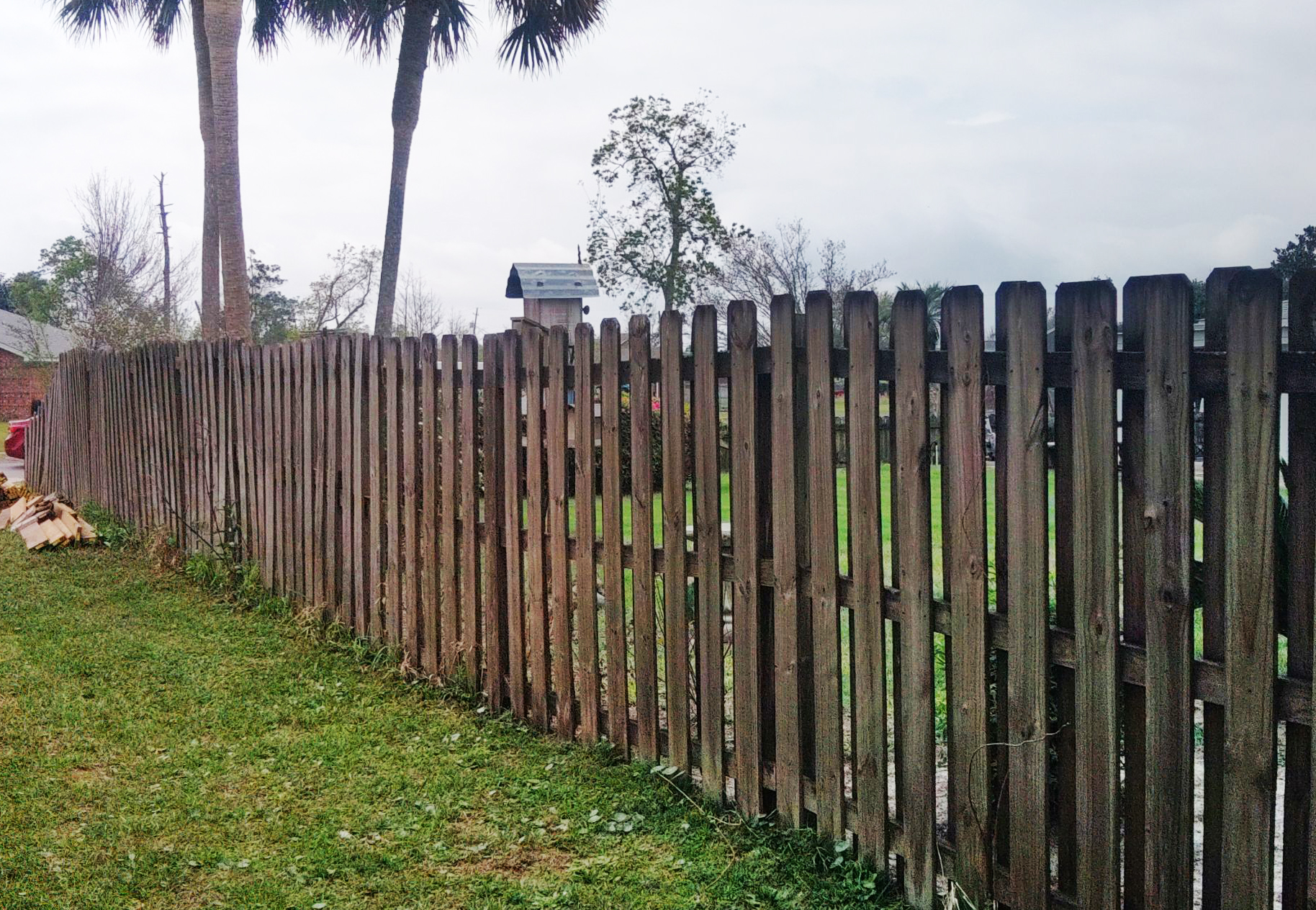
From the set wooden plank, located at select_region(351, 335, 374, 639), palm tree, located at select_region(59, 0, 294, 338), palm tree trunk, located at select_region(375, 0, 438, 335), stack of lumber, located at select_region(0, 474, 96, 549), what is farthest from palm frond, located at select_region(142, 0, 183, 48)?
wooden plank, located at select_region(351, 335, 374, 639)

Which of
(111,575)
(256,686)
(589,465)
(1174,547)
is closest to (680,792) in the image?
(589,465)

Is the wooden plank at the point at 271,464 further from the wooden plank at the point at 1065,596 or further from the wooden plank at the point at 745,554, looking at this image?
the wooden plank at the point at 1065,596

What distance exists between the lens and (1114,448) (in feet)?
8.71

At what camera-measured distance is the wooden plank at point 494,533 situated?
4969 millimetres

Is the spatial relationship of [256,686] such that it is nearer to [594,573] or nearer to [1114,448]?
[594,573]

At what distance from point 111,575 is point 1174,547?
25.9 ft

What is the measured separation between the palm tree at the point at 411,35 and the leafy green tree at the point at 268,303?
21251 millimetres

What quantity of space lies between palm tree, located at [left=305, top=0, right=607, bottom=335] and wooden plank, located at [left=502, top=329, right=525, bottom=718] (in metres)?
12.2

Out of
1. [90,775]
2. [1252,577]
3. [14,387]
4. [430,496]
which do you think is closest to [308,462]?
[430,496]

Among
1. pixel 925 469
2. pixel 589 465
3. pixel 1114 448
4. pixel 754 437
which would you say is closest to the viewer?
pixel 1114 448

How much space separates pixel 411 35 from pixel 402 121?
4.14ft

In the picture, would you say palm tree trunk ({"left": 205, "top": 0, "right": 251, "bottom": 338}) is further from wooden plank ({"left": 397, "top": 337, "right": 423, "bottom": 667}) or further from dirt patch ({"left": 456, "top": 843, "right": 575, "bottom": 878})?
dirt patch ({"left": 456, "top": 843, "right": 575, "bottom": 878})

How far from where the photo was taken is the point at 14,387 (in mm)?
48312

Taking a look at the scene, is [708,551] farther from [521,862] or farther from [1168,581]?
[1168,581]
